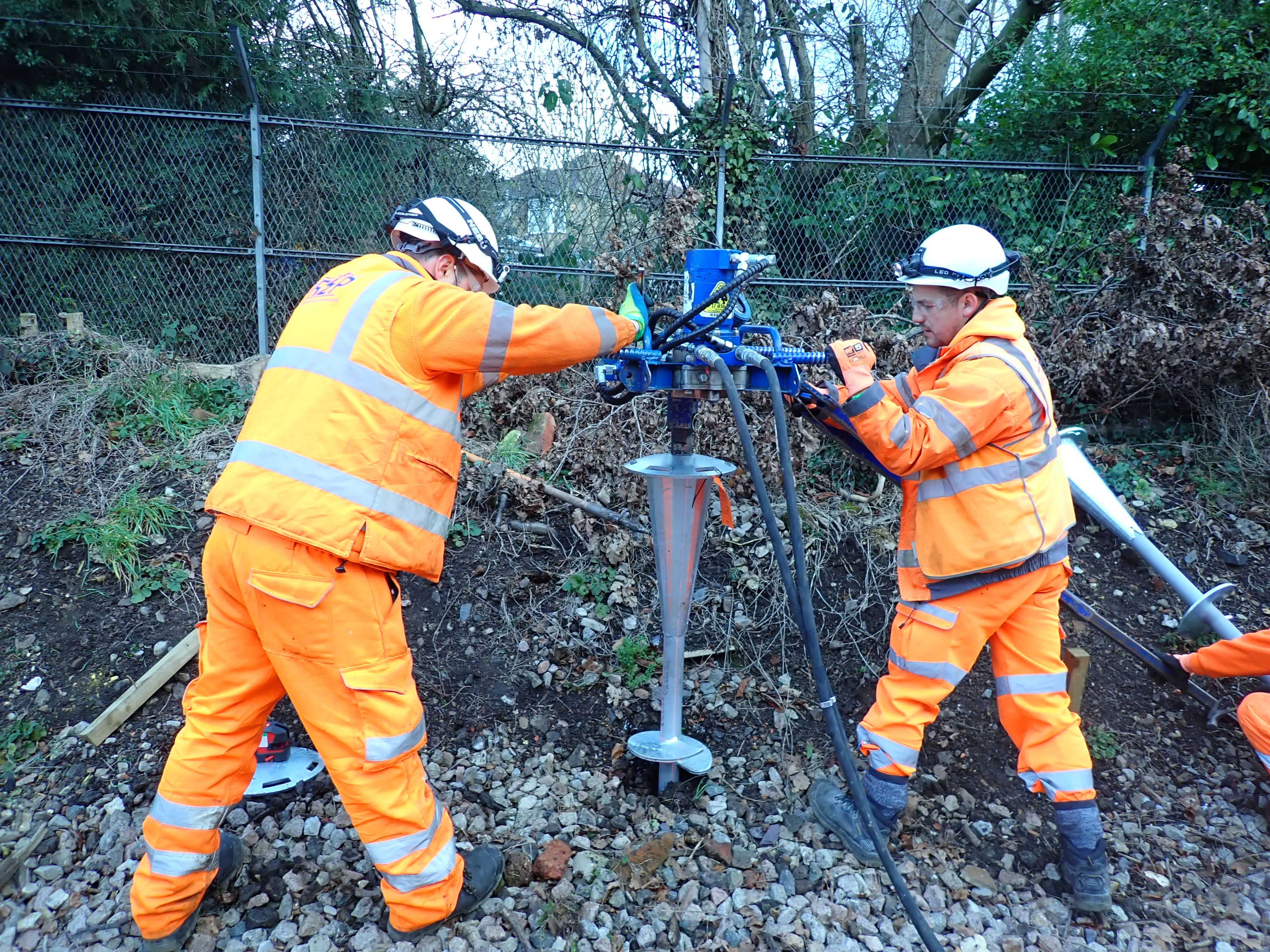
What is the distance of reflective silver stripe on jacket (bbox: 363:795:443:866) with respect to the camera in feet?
7.80

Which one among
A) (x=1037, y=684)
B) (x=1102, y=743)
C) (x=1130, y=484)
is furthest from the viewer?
(x=1130, y=484)

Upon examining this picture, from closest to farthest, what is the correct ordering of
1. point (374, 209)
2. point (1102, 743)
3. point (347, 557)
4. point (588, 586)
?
point (347, 557) < point (1102, 743) < point (588, 586) < point (374, 209)

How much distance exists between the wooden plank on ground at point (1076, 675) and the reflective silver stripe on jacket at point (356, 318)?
10.7 feet

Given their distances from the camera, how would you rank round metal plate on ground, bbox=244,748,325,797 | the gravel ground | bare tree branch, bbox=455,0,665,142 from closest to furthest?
the gravel ground, round metal plate on ground, bbox=244,748,325,797, bare tree branch, bbox=455,0,665,142

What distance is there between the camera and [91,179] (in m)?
6.32

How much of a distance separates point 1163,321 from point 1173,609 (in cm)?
202

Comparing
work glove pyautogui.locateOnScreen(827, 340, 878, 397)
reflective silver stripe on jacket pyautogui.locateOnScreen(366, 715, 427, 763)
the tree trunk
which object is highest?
the tree trunk

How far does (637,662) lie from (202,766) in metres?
2.00

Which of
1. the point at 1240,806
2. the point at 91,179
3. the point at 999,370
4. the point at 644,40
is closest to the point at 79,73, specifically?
the point at 91,179

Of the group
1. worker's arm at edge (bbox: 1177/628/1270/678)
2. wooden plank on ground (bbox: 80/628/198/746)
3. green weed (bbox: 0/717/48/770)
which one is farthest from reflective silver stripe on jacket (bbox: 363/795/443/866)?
worker's arm at edge (bbox: 1177/628/1270/678)

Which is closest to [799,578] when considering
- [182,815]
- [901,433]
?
[901,433]

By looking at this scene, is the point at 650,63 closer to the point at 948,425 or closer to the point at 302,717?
the point at 948,425

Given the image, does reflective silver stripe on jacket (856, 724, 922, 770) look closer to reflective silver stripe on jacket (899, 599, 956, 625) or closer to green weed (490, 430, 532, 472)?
reflective silver stripe on jacket (899, 599, 956, 625)

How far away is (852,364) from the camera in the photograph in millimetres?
2641
